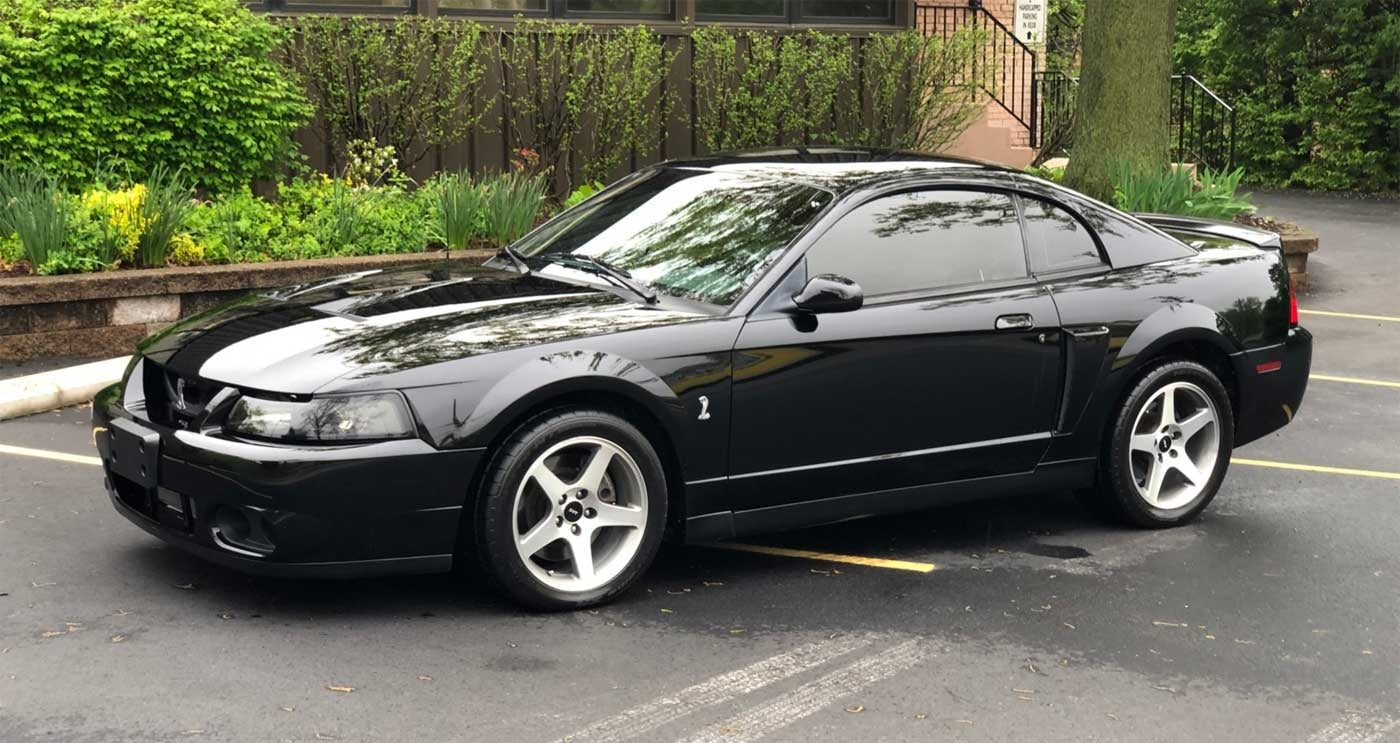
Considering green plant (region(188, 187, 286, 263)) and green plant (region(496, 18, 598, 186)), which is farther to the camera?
green plant (region(496, 18, 598, 186))

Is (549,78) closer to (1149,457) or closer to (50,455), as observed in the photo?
(50,455)

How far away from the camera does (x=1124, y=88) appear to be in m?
14.3

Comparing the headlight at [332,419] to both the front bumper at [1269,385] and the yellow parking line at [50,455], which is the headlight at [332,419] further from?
the front bumper at [1269,385]

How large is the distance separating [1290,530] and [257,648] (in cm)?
429

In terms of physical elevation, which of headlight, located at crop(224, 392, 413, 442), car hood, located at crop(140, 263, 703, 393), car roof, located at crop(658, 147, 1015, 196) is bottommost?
headlight, located at crop(224, 392, 413, 442)

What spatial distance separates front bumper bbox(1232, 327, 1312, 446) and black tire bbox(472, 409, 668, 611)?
2.86m

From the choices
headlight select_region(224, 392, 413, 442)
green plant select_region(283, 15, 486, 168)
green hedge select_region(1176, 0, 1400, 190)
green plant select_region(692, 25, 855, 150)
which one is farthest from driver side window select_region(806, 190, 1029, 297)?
green hedge select_region(1176, 0, 1400, 190)

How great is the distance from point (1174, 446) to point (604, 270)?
99.7 inches

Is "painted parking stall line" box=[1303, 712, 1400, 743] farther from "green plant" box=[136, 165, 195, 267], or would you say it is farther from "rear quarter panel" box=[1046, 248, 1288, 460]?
"green plant" box=[136, 165, 195, 267]

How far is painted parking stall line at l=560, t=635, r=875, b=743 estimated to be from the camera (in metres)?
4.70

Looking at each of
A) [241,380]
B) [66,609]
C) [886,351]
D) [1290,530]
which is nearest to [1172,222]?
[1290,530]

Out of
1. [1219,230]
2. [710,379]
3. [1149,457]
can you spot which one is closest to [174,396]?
[710,379]

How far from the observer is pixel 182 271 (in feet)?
34.2

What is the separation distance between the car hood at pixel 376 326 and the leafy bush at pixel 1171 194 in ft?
27.1
